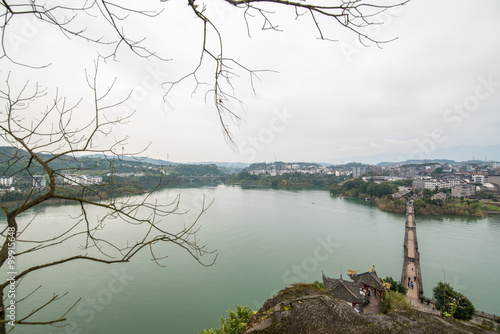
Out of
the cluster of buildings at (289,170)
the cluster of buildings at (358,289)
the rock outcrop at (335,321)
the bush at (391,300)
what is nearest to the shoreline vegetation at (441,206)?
the cluster of buildings at (358,289)

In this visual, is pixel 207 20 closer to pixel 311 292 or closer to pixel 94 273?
pixel 311 292

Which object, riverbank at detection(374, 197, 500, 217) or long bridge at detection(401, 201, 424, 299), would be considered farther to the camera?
riverbank at detection(374, 197, 500, 217)

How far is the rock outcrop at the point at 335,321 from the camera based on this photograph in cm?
103

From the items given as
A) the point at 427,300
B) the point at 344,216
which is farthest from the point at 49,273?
the point at 344,216

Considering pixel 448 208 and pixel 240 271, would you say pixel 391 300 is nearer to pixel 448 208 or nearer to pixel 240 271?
pixel 240 271

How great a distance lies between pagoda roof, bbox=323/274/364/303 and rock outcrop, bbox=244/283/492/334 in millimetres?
6000

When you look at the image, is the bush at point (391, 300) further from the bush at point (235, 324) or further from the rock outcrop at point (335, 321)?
the rock outcrop at point (335, 321)

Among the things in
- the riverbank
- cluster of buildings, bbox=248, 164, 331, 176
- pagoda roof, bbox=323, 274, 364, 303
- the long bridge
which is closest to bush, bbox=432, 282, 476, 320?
the long bridge

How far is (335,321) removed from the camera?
1209 mm

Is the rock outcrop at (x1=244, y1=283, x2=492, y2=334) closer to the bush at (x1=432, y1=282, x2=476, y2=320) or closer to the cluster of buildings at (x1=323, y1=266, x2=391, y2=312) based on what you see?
the cluster of buildings at (x1=323, y1=266, x2=391, y2=312)

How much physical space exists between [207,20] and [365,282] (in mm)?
8431

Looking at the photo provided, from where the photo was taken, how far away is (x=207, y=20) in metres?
0.78

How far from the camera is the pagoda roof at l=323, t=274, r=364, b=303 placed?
644cm

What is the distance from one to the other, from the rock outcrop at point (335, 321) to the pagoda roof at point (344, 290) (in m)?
6.00
